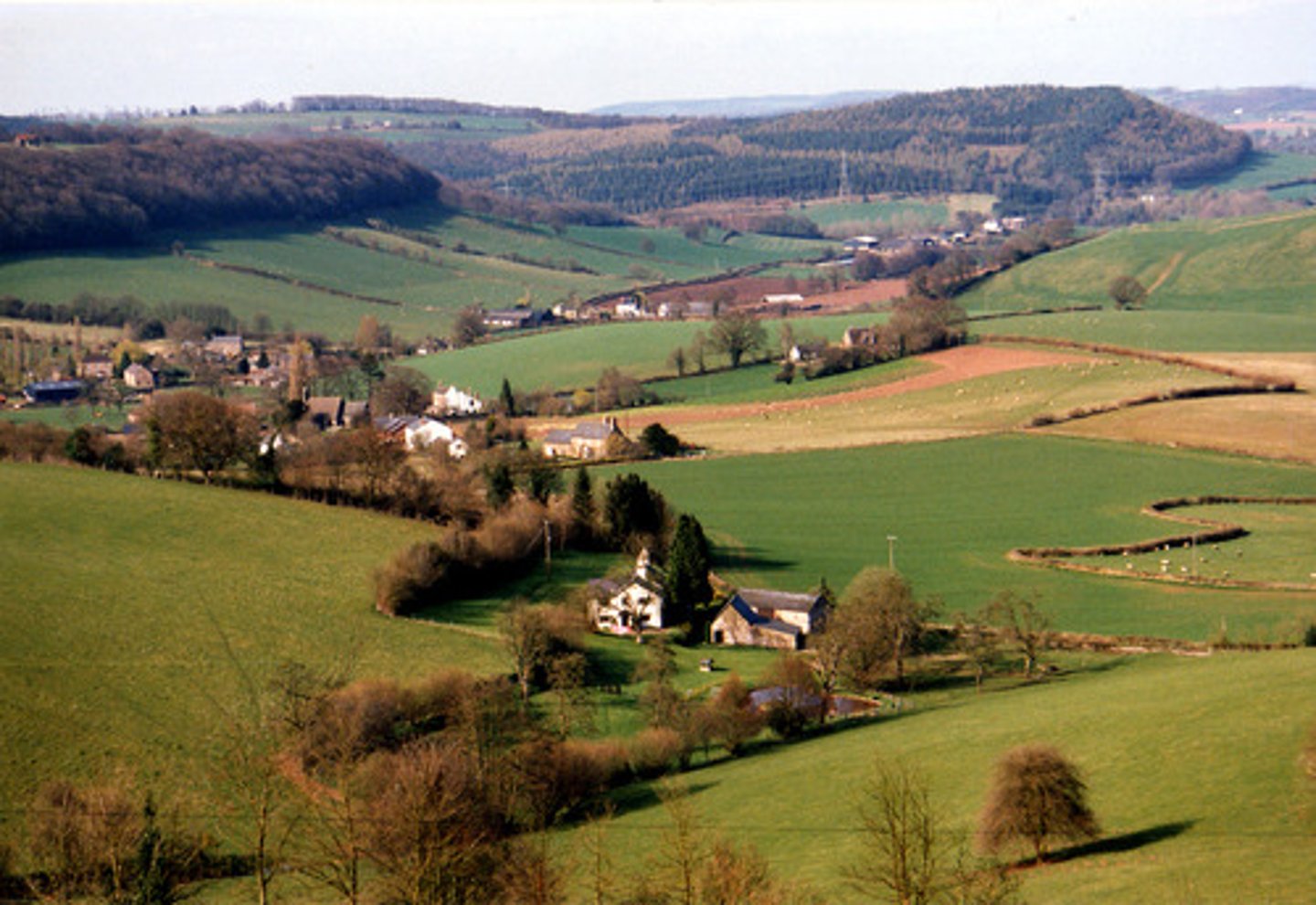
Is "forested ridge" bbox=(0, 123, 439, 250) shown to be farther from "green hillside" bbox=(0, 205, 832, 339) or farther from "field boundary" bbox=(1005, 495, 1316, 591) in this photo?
"field boundary" bbox=(1005, 495, 1316, 591)

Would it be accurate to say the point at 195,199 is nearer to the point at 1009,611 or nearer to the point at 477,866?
the point at 1009,611

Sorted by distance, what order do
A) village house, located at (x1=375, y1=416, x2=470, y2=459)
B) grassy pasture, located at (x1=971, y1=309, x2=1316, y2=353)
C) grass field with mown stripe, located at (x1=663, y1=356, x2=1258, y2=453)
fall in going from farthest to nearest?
grassy pasture, located at (x1=971, y1=309, x2=1316, y2=353) < grass field with mown stripe, located at (x1=663, y1=356, x2=1258, y2=453) < village house, located at (x1=375, y1=416, x2=470, y2=459)

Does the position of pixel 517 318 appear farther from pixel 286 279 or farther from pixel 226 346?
pixel 226 346

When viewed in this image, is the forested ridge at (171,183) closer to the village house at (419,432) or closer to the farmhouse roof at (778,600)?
the village house at (419,432)

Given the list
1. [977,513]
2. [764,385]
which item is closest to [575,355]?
[764,385]

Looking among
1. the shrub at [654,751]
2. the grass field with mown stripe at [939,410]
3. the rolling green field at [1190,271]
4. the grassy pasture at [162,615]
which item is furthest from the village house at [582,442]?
the rolling green field at [1190,271]

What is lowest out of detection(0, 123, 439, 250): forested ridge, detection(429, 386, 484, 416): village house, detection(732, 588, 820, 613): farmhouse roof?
detection(429, 386, 484, 416): village house

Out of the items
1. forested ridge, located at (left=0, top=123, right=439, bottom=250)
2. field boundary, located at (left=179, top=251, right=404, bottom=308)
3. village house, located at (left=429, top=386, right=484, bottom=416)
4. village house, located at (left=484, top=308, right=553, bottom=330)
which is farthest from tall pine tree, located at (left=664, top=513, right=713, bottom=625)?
forested ridge, located at (left=0, top=123, right=439, bottom=250)
